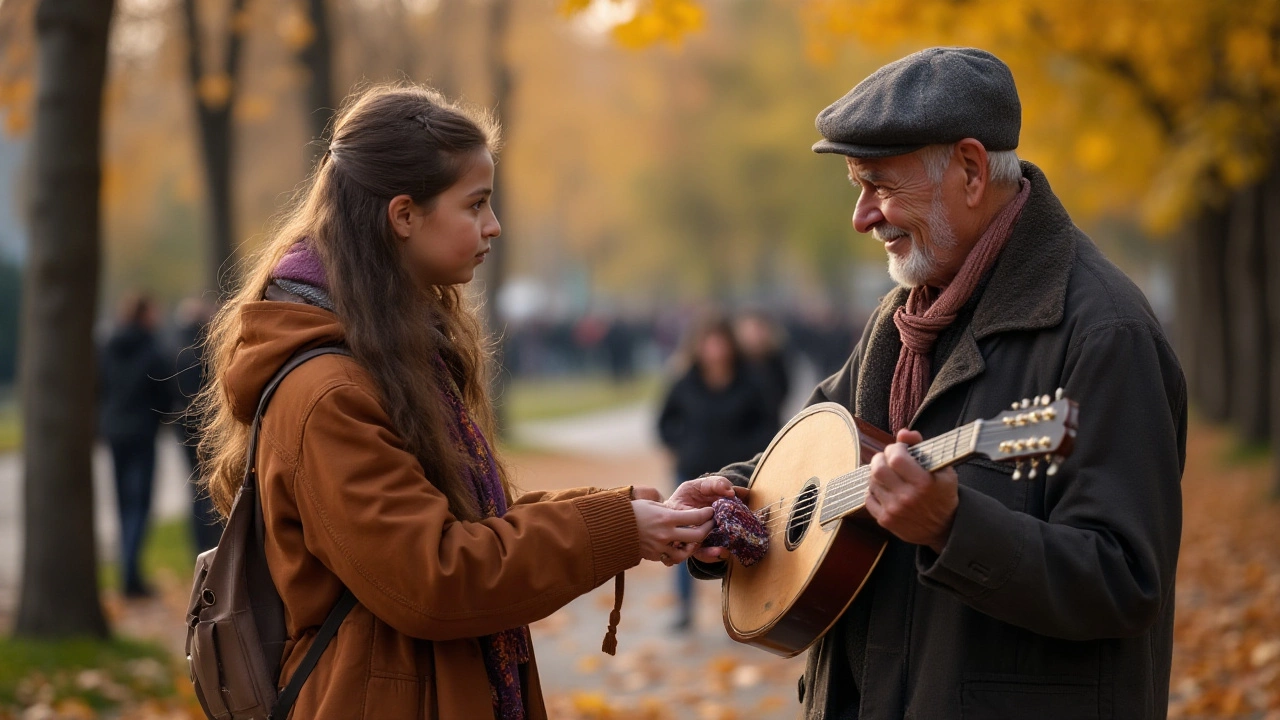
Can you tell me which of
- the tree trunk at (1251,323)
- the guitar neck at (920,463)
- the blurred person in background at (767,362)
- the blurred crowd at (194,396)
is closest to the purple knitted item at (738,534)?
the guitar neck at (920,463)

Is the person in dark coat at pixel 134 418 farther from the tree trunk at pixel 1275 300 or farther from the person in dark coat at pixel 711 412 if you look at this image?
the tree trunk at pixel 1275 300

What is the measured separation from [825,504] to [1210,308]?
17251mm

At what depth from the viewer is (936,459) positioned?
256 cm

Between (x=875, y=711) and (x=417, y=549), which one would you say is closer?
(x=417, y=549)

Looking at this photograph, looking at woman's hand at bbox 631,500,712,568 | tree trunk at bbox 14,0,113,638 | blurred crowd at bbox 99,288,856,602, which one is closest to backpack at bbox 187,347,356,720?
woman's hand at bbox 631,500,712,568

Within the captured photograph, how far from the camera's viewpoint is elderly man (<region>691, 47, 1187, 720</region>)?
2.54 m

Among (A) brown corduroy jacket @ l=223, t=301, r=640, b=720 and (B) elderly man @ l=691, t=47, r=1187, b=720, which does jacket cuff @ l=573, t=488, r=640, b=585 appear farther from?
(B) elderly man @ l=691, t=47, r=1187, b=720

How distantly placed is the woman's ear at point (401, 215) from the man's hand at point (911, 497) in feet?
3.85

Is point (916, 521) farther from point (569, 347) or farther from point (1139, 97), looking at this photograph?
point (569, 347)

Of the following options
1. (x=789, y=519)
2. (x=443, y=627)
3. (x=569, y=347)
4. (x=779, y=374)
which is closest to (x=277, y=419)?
(x=443, y=627)

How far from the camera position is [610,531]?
291 cm

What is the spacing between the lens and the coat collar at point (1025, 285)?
2.79m

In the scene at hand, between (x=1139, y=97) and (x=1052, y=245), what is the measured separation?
1286cm

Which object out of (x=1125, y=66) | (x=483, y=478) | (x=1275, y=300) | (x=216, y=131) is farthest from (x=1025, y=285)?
(x=1125, y=66)
